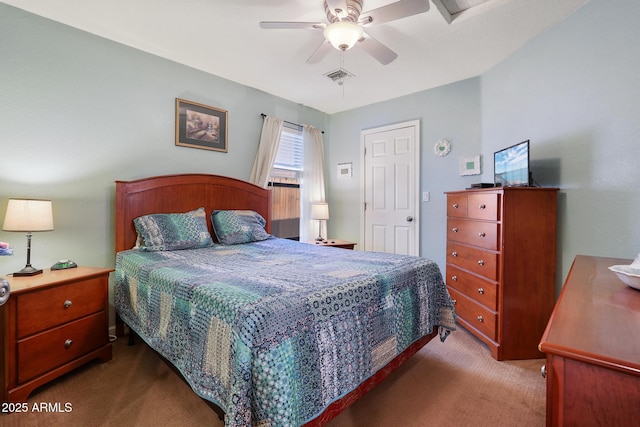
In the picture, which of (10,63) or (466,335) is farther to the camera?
(466,335)

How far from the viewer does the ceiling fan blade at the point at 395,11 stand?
5.46 ft

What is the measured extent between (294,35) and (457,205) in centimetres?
214

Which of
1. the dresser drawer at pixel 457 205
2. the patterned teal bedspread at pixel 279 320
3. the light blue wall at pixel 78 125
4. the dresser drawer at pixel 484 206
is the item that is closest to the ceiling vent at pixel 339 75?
the light blue wall at pixel 78 125

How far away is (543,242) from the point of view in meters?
2.23

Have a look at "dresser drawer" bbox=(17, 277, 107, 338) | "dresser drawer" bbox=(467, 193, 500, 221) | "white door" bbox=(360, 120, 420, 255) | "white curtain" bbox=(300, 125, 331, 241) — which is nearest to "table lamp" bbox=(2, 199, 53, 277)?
"dresser drawer" bbox=(17, 277, 107, 338)

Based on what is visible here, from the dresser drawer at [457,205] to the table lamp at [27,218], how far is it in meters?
3.26

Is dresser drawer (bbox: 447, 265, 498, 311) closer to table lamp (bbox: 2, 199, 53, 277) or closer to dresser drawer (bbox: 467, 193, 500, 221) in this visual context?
dresser drawer (bbox: 467, 193, 500, 221)

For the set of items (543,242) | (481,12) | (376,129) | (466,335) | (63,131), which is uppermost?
(481,12)

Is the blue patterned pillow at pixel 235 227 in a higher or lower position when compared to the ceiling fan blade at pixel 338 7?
lower

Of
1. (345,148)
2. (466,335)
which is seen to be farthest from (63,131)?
(466,335)

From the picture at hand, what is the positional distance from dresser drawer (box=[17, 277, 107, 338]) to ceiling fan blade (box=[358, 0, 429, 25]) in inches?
101

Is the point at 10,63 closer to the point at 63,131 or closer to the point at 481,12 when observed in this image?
the point at 63,131

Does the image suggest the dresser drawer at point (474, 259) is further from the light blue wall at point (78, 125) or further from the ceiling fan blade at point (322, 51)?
the light blue wall at point (78, 125)

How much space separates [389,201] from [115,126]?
3.24m
